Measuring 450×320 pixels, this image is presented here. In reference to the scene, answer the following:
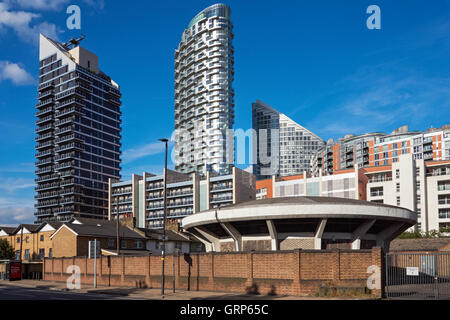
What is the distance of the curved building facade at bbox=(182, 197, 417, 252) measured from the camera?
4219 cm

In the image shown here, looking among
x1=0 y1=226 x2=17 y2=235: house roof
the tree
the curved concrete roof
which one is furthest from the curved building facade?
x1=0 y1=226 x2=17 y2=235: house roof

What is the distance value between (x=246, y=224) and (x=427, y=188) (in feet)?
265

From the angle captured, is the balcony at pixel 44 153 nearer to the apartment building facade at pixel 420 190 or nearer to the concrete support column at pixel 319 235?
the apartment building facade at pixel 420 190

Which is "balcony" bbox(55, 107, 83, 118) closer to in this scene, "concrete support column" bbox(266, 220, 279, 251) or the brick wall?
the brick wall

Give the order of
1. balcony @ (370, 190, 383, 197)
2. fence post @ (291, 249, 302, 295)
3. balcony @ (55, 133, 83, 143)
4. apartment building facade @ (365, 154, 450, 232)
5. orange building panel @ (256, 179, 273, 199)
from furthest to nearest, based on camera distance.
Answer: balcony @ (55, 133, 83, 143), orange building panel @ (256, 179, 273, 199), balcony @ (370, 190, 383, 197), apartment building facade @ (365, 154, 450, 232), fence post @ (291, 249, 302, 295)

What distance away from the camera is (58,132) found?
15975 cm

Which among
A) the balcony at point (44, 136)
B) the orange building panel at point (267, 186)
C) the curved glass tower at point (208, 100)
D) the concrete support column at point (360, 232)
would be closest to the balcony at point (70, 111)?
the balcony at point (44, 136)

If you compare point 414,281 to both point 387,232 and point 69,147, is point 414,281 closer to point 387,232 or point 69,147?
point 387,232

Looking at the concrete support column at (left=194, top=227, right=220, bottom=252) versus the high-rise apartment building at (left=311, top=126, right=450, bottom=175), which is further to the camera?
the high-rise apartment building at (left=311, top=126, right=450, bottom=175)

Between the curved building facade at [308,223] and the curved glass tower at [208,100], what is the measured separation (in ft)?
441

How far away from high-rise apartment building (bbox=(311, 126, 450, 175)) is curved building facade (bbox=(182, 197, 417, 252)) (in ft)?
348

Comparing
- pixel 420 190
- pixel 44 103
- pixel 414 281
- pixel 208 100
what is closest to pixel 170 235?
pixel 414 281
